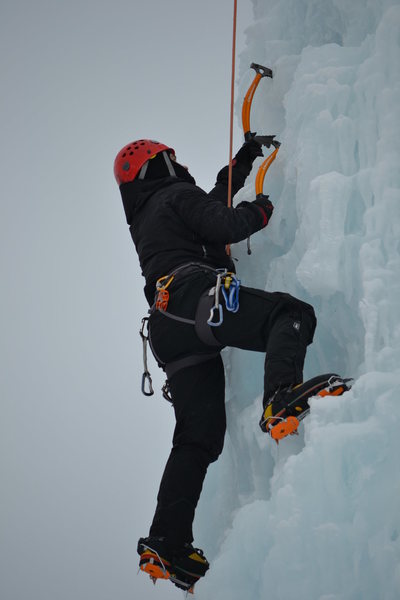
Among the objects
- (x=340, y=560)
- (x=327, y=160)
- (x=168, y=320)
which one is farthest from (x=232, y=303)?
(x=340, y=560)

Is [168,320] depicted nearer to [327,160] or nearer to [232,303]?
[232,303]

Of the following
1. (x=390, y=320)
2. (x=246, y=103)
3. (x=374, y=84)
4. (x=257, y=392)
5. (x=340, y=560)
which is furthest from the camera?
(x=246, y=103)

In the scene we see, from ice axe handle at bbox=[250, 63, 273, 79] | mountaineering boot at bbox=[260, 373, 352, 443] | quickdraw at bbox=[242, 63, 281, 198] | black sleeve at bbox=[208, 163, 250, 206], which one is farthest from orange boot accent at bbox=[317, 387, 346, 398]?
ice axe handle at bbox=[250, 63, 273, 79]

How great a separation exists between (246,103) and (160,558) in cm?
298

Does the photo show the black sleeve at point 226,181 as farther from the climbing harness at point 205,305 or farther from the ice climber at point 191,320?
the climbing harness at point 205,305

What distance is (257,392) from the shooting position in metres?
4.57

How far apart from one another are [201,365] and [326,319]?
71 centimetres

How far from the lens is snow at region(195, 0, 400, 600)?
2922 millimetres

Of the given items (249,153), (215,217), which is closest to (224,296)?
(215,217)

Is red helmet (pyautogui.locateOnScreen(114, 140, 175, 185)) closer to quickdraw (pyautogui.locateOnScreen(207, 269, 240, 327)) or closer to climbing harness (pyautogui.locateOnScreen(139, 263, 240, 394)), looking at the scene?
climbing harness (pyautogui.locateOnScreen(139, 263, 240, 394))

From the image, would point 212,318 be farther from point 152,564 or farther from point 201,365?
point 152,564

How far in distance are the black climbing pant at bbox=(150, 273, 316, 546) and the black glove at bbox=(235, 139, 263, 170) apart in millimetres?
1193

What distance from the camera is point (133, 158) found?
4.41m

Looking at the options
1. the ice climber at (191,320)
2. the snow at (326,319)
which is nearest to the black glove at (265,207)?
the ice climber at (191,320)
